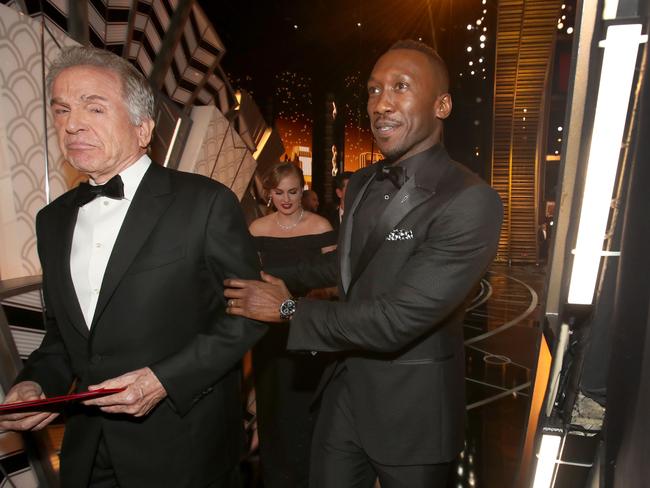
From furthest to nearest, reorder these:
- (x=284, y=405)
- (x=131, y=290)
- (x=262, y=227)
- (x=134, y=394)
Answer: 1. (x=262, y=227)
2. (x=284, y=405)
3. (x=131, y=290)
4. (x=134, y=394)

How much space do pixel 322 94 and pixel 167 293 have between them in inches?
353

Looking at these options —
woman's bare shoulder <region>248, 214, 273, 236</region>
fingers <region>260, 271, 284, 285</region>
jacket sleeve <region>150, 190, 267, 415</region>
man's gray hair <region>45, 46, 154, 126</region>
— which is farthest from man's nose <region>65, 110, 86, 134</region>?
woman's bare shoulder <region>248, 214, 273, 236</region>

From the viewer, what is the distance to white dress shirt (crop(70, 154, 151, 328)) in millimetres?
1605

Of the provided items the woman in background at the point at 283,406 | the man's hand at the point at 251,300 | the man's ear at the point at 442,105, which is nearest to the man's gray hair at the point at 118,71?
the man's hand at the point at 251,300

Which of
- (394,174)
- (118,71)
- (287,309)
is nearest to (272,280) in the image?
(287,309)

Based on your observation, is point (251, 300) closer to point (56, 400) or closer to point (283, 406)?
point (56, 400)

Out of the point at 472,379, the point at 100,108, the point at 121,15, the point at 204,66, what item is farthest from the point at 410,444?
the point at 472,379

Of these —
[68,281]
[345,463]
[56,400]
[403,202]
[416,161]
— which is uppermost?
[416,161]

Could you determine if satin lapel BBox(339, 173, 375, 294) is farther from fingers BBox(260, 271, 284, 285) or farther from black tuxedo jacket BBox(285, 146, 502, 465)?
fingers BBox(260, 271, 284, 285)

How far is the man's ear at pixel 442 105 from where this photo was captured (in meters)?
1.88

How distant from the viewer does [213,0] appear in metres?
5.46

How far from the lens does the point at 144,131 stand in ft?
5.56

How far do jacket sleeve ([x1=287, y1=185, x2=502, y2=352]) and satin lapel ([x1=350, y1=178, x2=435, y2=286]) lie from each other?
0.35 feet

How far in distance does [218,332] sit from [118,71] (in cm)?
83
